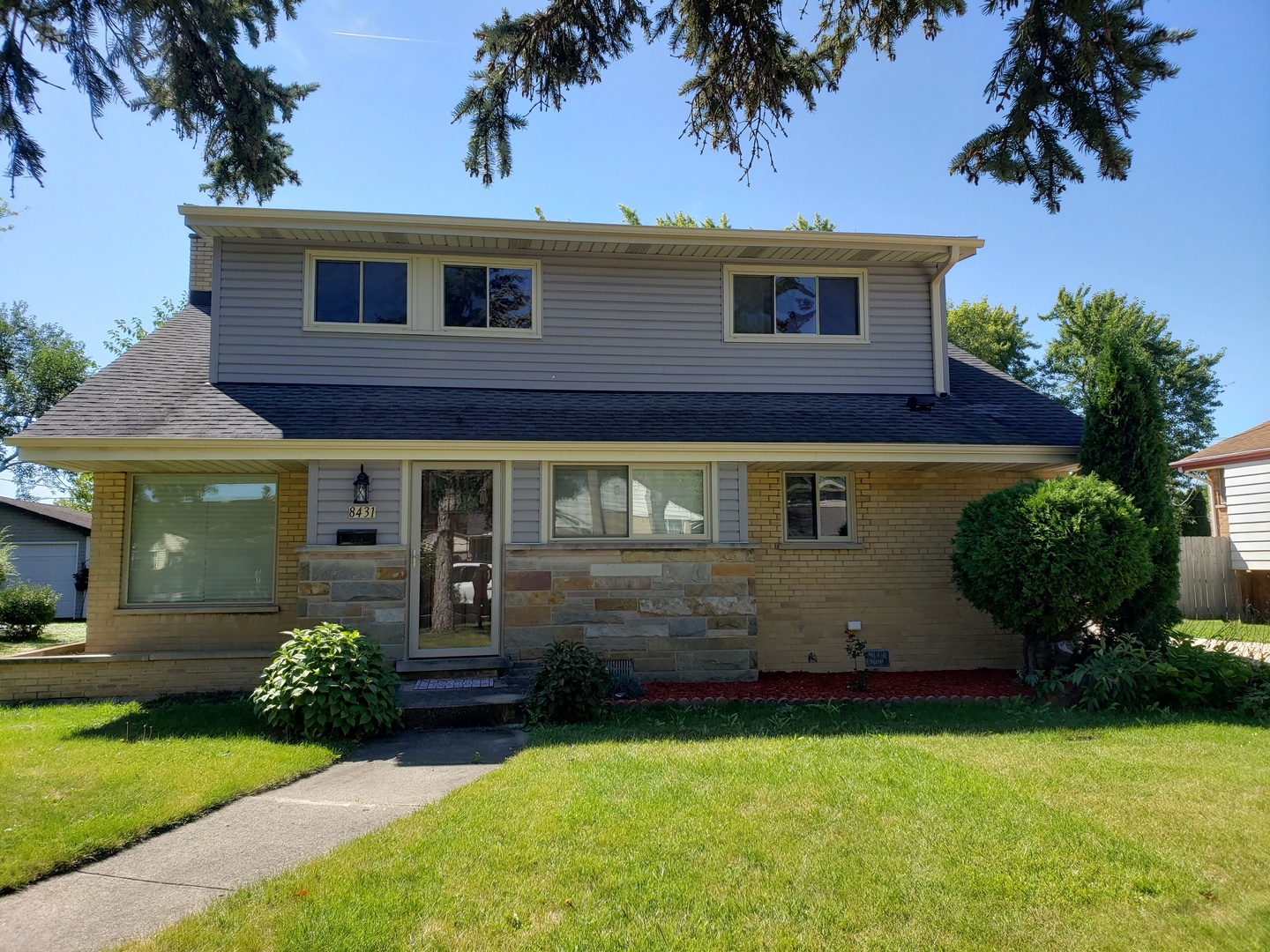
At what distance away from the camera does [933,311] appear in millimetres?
10812

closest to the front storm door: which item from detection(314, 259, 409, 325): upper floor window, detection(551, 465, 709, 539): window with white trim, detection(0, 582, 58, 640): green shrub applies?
detection(551, 465, 709, 539): window with white trim

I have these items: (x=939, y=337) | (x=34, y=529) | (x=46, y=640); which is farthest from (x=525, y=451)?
(x=34, y=529)

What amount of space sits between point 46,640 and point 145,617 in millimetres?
7466

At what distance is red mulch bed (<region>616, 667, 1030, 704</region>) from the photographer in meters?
8.18

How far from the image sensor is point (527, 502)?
8.82 m

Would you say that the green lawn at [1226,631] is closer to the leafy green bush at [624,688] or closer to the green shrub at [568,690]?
the leafy green bush at [624,688]

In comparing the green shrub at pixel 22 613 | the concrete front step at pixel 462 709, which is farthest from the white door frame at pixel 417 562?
the green shrub at pixel 22 613

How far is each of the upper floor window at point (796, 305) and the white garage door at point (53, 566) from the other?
2144 centimetres

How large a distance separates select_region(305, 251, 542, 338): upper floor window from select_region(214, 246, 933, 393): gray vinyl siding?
13cm

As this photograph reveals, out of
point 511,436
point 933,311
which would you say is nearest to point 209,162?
point 511,436

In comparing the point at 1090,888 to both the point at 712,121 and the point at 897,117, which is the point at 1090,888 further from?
the point at 897,117

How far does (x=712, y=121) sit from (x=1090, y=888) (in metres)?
5.26

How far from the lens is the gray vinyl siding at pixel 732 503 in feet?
29.9

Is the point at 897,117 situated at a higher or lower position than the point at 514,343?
higher
